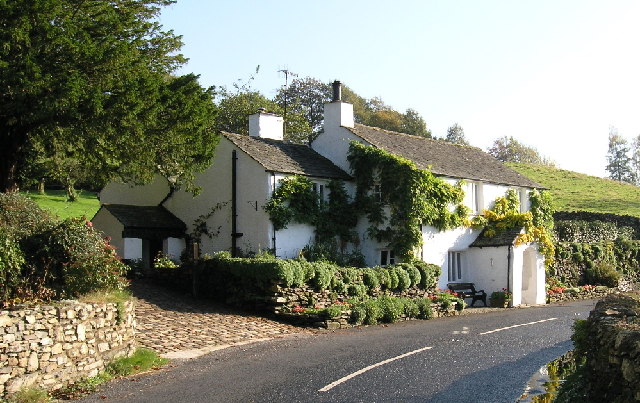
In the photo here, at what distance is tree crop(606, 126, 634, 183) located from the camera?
112625 mm

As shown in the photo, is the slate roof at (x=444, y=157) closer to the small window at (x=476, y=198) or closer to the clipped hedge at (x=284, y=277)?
the small window at (x=476, y=198)

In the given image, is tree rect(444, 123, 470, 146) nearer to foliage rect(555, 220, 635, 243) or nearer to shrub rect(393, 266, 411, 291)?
foliage rect(555, 220, 635, 243)

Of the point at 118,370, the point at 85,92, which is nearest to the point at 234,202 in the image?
the point at 85,92

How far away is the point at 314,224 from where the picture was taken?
29391 millimetres

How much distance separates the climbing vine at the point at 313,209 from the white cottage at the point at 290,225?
1.27ft

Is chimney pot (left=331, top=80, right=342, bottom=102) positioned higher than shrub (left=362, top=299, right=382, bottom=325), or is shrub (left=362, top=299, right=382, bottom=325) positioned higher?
chimney pot (left=331, top=80, right=342, bottom=102)

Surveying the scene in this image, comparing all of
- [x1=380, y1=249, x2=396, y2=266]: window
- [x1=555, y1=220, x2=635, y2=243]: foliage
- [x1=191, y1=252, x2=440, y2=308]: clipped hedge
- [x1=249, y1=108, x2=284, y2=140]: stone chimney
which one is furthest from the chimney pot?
[x1=555, y1=220, x2=635, y2=243]: foliage

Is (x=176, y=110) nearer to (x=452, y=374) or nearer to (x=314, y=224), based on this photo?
(x=314, y=224)

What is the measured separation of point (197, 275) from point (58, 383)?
12872mm

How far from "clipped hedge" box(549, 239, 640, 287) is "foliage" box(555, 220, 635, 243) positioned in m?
1.23

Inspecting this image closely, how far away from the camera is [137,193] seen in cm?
3506

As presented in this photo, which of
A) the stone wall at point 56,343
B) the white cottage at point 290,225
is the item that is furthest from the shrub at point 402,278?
the stone wall at point 56,343

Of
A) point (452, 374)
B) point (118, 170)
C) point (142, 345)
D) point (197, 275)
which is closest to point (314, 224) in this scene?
point (197, 275)

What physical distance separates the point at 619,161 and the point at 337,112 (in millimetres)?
92946
